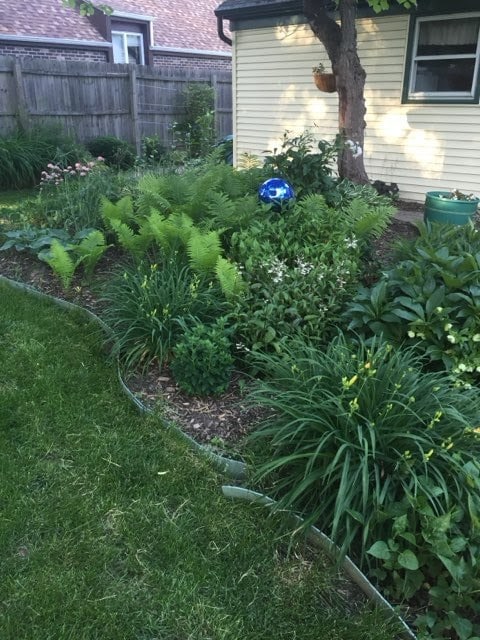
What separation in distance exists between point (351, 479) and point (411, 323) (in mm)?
1076

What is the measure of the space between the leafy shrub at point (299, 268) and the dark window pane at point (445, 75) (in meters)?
4.62

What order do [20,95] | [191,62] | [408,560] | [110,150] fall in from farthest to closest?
[191,62] → [110,150] → [20,95] → [408,560]

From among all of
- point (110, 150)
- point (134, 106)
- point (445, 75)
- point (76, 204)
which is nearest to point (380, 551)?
point (76, 204)

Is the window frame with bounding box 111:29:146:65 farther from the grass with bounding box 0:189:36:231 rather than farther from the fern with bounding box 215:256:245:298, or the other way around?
the fern with bounding box 215:256:245:298

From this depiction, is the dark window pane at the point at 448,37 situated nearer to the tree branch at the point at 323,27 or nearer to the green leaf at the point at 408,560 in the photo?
the tree branch at the point at 323,27

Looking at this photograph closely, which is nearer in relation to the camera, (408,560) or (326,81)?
(408,560)

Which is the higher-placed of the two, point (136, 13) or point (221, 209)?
point (136, 13)

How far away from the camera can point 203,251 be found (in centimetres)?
359

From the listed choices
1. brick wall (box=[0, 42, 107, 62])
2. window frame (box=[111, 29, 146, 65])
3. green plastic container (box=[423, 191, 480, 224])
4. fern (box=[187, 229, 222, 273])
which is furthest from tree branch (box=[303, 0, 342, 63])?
window frame (box=[111, 29, 146, 65])

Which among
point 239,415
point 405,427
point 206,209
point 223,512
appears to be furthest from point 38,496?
point 206,209

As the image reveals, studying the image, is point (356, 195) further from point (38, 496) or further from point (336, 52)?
point (38, 496)

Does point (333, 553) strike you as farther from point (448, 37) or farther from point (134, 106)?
point (134, 106)

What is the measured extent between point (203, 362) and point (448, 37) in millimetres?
6892

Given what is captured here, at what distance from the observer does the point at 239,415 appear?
3.01 m
